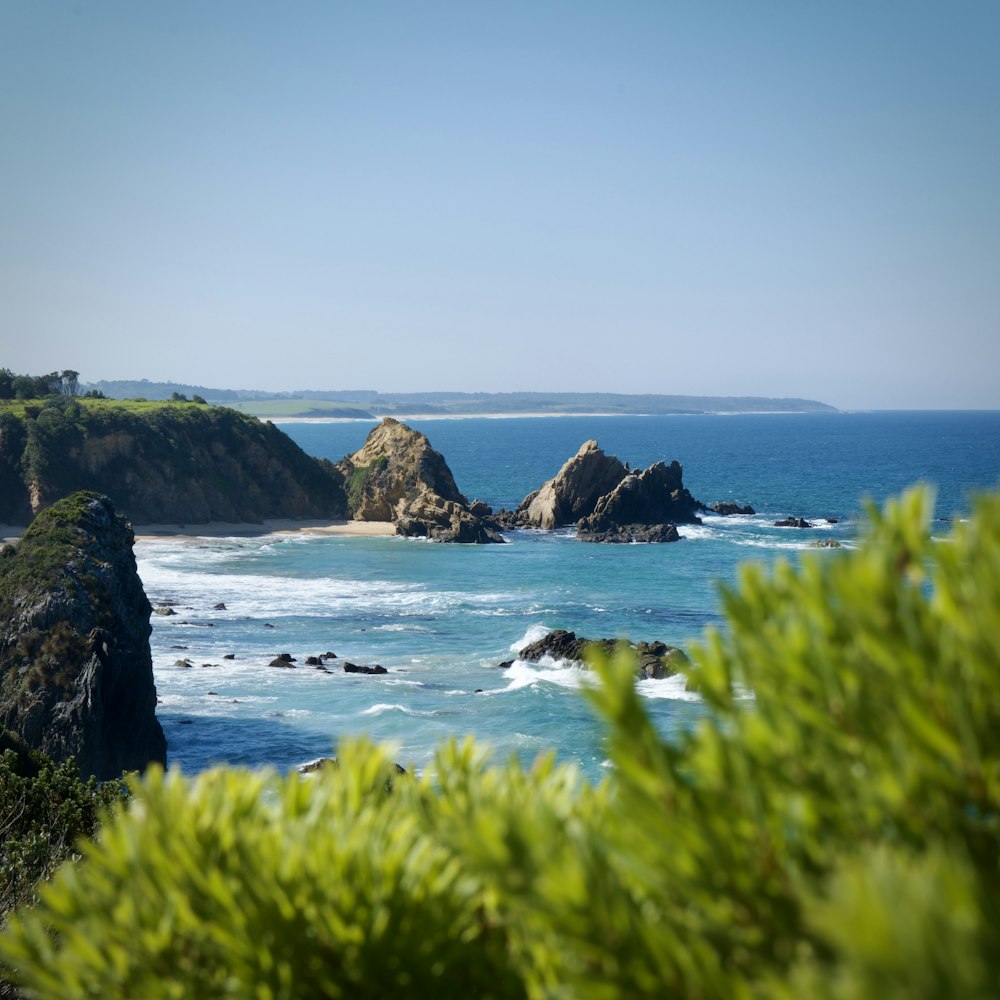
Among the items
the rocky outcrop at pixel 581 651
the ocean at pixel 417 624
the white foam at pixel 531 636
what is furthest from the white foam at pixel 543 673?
the white foam at pixel 531 636

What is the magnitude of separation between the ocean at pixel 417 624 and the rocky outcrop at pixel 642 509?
1.95 m

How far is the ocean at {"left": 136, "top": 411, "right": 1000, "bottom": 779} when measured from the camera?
108 ft

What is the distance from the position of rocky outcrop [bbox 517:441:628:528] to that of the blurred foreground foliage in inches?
3059

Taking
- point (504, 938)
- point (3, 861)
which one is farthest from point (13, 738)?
point (504, 938)

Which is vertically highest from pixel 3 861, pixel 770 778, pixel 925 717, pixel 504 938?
pixel 925 717

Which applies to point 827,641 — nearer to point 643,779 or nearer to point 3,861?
point 643,779

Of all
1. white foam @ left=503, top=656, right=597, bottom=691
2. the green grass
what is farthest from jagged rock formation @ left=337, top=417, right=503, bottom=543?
white foam @ left=503, top=656, right=597, bottom=691

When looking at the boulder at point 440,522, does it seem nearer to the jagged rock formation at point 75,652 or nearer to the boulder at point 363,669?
the boulder at point 363,669

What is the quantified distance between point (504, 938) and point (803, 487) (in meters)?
112

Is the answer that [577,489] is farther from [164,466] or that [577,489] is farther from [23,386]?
[23,386]

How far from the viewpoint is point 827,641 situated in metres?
2.96

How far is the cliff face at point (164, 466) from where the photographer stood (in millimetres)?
74062

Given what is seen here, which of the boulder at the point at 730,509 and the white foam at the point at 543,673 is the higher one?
the boulder at the point at 730,509

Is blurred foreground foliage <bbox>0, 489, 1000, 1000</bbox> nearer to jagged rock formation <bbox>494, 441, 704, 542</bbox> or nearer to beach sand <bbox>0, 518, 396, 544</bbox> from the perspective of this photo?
beach sand <bbox>0, 518, 396, 544</bbox>
